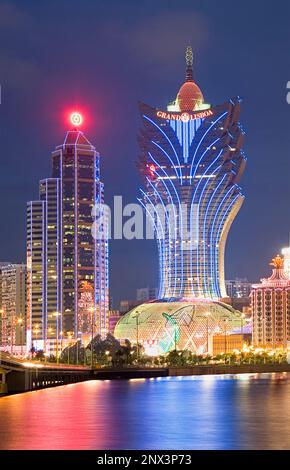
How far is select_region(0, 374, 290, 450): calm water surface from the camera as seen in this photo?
55.3m

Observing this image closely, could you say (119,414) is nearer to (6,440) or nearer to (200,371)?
Result: (6,440)

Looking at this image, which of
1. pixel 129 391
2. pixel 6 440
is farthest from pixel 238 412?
pixel 129 391

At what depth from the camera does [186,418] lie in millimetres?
70500

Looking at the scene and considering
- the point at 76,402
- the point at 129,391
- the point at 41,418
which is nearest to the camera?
the point at 41,418

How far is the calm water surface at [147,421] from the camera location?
55.3m

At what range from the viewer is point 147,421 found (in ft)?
224
